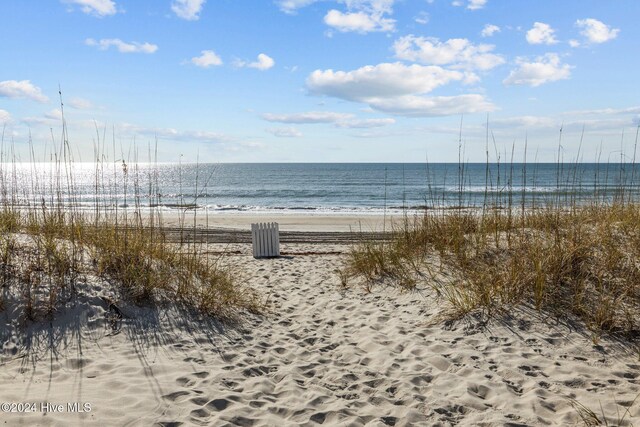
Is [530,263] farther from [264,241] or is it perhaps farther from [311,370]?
[264,241]

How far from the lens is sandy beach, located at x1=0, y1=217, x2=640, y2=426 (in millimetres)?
2898

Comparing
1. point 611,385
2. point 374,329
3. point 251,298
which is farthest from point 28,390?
point 611,385

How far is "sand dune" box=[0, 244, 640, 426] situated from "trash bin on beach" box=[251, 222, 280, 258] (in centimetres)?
333

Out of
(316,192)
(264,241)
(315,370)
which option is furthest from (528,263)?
(316,192)

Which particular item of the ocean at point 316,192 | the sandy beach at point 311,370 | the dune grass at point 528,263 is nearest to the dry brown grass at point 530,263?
the dune grass at point 528,263

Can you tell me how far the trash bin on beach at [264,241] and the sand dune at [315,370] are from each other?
10.9 ft

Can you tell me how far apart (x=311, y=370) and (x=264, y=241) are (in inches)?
188

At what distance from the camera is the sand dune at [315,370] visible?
2.92 metres

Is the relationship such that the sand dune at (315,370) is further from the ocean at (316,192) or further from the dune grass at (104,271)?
the ocean at (316,192)

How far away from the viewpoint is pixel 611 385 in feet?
Answer: 10.7

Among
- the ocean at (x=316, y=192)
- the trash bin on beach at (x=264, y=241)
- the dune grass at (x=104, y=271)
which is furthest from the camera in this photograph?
the trash bin on beach at (x=264, y=241)

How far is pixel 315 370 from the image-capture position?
3.62m

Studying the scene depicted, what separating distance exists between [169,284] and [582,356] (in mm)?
4037

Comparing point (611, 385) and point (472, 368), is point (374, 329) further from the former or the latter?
point (611, 385)
